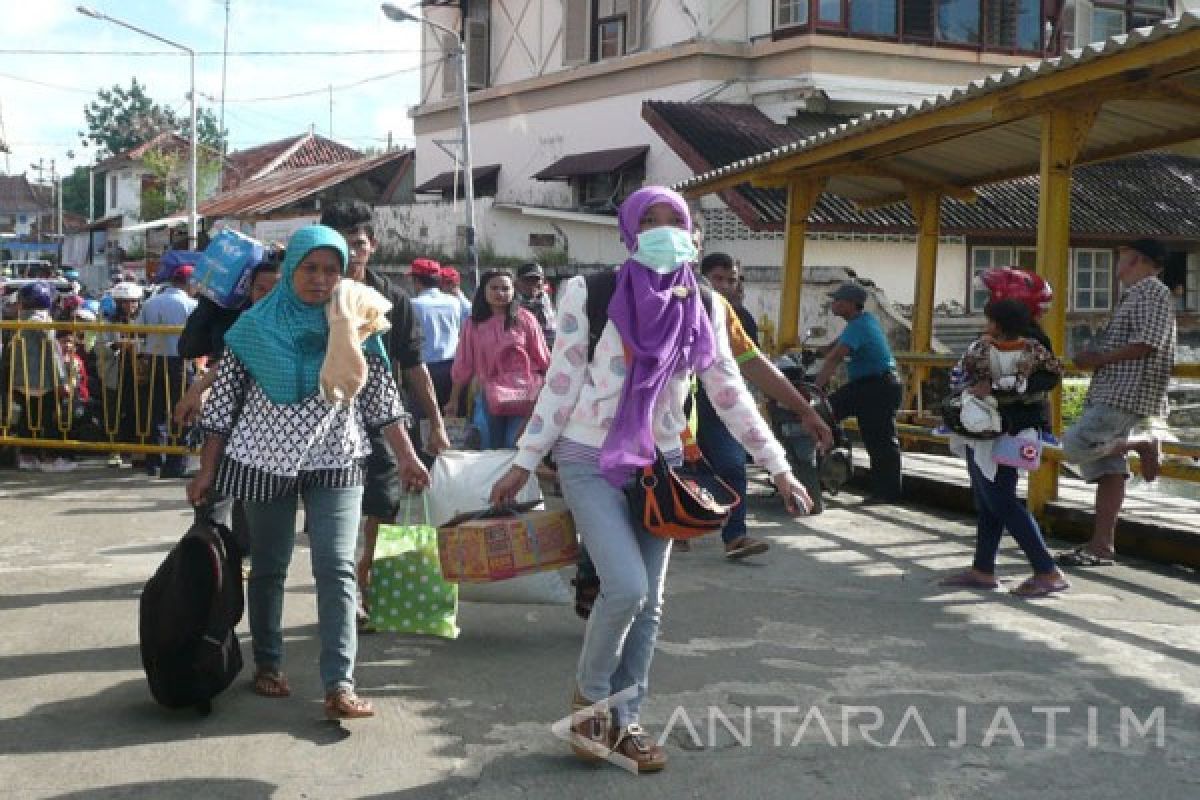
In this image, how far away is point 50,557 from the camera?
803cm

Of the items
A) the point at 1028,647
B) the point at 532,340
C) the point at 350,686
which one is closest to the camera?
the point at 350,686

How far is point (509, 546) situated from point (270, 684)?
3.90ft

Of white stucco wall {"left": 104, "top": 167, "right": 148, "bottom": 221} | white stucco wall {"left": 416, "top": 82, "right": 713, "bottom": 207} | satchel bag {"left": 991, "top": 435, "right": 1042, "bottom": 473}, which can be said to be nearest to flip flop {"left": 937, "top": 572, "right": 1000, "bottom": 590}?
satchel bag {"left": 991, "top": 435, "right": 1042, "bottom": 473}

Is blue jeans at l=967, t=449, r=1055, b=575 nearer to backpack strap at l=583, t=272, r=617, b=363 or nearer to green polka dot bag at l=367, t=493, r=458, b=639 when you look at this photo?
green polka dot bag at l=367, t=493, r=458, b=639

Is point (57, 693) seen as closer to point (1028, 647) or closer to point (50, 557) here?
point (50, 557)

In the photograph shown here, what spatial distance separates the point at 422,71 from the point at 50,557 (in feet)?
101

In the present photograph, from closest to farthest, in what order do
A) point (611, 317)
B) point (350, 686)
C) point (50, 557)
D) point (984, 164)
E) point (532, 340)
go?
point (611, 317), point (350, 686), point (50, 557), point (532, 340), point (984, 164)

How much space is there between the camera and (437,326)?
10922 mm

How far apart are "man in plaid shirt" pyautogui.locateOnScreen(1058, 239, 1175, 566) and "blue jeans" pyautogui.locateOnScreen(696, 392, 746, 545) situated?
6.02 feet

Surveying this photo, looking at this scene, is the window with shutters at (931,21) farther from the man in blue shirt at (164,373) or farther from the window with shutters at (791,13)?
the man in blue shirt at (164,373)

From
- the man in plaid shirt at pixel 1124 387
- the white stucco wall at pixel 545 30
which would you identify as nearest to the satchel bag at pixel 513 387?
the man in plaid shirt at pixel 1124 387

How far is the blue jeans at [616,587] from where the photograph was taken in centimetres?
443

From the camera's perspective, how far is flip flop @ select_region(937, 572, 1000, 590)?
7.53m

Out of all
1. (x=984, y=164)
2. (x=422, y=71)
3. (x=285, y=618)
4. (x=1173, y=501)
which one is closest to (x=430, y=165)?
(x=422, y=71)
